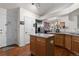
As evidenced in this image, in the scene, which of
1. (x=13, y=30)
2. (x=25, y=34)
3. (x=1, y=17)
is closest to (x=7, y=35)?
(x=13, y=30)

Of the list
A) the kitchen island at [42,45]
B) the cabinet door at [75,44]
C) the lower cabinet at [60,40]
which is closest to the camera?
the kitchen island at [42,45]

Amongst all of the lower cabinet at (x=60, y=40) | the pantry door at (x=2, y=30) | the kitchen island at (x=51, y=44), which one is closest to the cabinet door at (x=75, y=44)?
the kitchen island at (x=51, y=44)

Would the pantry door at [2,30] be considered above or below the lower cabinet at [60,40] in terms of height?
above

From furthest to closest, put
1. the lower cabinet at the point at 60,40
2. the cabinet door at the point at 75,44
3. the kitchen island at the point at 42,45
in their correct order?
1. the lower cabinet at the point at 60,40
2. the cabinet door at the point at 75,44
3. the kitchen island at the point at 42,45

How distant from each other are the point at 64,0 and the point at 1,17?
2.30 m

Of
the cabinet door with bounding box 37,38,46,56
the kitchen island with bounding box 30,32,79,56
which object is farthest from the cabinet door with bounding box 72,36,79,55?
the cabinet door with bounding box 37,38,46,56

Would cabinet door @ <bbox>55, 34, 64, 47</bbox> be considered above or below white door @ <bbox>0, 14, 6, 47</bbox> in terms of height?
below

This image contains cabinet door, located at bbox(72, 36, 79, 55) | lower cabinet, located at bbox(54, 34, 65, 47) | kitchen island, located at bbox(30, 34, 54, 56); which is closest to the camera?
kitchen island, located at bbox(30, 34, 54, 56)

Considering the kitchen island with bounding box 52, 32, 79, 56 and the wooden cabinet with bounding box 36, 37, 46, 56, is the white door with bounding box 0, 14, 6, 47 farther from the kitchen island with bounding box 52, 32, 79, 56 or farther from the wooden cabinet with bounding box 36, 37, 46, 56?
the kitchen island with bounding box 52, 32, 79, 56

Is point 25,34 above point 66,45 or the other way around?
above

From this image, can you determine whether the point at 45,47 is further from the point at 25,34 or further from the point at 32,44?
the point at 25,34

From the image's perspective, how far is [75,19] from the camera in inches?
155

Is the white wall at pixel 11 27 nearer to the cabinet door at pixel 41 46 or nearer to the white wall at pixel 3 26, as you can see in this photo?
the white wall at pixel 3 26

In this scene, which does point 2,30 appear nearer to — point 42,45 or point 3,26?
point 3,26
